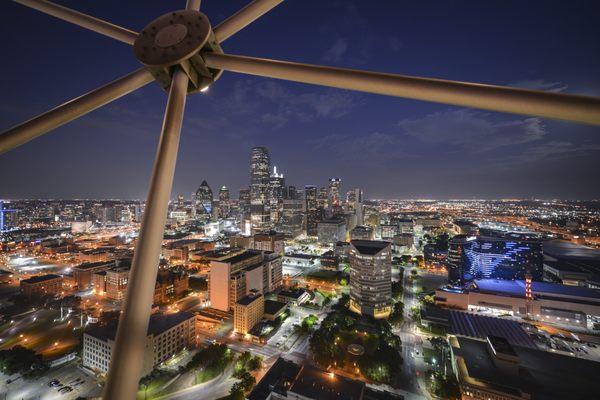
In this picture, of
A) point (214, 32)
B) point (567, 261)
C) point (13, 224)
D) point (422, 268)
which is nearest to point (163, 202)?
point (214, 32)

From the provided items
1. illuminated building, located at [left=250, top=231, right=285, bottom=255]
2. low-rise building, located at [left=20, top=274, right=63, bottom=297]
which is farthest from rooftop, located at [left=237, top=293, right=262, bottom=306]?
illuminated building, located at [left=250, top=231, right=285, bottom=255]

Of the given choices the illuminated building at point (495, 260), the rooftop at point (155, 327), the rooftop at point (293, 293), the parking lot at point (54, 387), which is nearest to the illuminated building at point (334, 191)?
the illuminated building at point (495, 260)

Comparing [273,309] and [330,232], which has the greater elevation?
[330,232]

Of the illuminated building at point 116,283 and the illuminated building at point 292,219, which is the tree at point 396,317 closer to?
the illuminated building at point 116,283

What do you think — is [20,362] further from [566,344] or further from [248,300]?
[566,344]

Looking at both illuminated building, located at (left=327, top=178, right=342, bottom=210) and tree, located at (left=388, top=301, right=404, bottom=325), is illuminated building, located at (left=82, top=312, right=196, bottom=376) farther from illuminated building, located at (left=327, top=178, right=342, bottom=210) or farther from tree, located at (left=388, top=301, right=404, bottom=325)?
illuminated building, located at (left=327, top=178, right=342, bottom=210)

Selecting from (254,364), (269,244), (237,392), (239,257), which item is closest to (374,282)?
(254,364)
